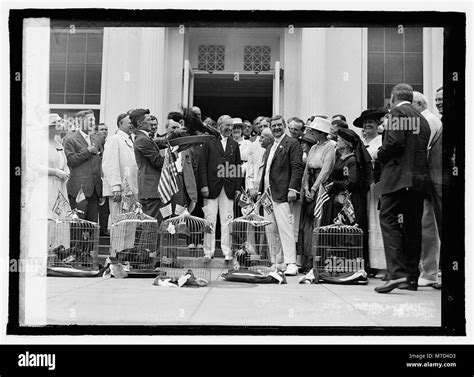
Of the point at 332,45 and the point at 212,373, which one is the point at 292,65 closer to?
the point at 332,45

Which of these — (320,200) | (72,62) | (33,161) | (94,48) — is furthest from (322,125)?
(33,161)

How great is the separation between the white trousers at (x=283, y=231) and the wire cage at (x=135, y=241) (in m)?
1.22

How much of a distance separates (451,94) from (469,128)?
21cm

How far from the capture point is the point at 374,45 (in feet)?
14.2

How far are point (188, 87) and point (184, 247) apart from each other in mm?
1894

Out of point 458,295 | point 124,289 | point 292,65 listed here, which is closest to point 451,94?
point 458,295

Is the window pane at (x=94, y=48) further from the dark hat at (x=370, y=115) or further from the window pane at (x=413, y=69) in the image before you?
the dark hat at (x=370, y=115)

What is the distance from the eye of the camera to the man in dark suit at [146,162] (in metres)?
6.09

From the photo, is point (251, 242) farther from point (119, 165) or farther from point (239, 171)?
point (119, 165)

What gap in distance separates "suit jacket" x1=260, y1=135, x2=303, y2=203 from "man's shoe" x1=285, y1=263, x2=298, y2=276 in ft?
2.26

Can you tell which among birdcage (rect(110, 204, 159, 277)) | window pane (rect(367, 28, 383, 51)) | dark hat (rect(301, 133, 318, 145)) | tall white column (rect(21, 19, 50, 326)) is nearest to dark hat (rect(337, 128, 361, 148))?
dark hat (rect(301, 133, 318, 145))

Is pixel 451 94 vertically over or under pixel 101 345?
over

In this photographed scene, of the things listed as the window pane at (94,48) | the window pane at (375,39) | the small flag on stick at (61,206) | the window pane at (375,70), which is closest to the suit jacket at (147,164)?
the small flag on stick at (61,206)

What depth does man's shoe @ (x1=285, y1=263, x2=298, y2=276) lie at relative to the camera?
6.12m
